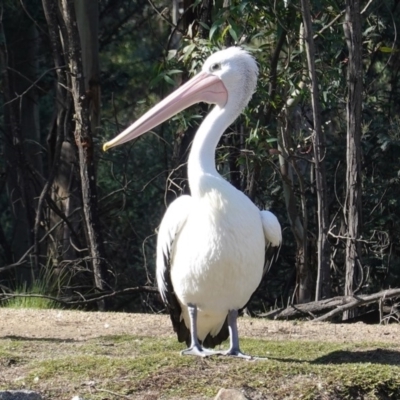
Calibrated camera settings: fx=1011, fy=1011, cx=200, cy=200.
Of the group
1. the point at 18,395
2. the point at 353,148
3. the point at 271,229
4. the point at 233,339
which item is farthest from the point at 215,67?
the point at 353,148

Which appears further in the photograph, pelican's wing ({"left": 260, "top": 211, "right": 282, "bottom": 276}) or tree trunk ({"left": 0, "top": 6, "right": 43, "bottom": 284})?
tree trunk ({"left": 0, "top": 6, "right": 43, "bottom": 284})

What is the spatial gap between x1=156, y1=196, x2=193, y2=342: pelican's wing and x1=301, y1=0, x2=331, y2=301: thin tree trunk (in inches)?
113

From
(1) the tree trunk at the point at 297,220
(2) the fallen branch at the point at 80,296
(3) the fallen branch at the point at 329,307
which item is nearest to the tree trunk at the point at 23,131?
(2) the fallen branch at the point at 80,296

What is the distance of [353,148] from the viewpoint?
850cm

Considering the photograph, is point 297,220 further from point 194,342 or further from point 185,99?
point 194,342

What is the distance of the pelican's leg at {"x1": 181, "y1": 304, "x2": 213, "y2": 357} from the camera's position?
556cm

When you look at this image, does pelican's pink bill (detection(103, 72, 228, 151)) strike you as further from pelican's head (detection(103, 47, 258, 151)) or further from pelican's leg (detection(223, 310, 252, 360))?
pelican's leg (detection(223, 310, 252, 360))

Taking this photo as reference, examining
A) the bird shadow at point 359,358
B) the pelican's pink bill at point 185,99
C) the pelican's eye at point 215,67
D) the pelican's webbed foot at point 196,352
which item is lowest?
the bird shadow at point 359,358

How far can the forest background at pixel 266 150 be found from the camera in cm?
862

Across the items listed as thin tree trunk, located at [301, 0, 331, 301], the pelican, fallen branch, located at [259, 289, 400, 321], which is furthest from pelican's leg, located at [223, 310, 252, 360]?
thin tree trunk, located at [301, 0, 331, 301]

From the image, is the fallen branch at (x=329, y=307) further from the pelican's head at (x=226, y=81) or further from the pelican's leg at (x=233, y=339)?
the pelican's head at (x=226, y=81)

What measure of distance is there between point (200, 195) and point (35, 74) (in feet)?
31.1

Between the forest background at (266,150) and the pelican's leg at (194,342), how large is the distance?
9.50ft

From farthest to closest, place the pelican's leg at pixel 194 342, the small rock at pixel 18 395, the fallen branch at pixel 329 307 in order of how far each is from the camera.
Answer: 1. the fallen branch at pixel 329 307
2. the pelican's leg at pixel 194 342
3. the small rock at pixel 18 395
